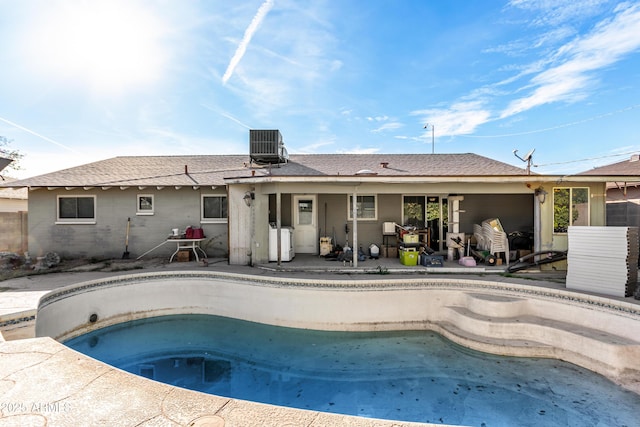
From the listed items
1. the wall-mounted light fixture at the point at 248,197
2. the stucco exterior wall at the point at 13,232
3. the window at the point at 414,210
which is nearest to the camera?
the wall-mounted light fixture at the point at 248,197

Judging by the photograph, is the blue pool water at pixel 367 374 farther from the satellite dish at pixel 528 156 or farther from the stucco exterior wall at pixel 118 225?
the satellite dish at pixel 528 156

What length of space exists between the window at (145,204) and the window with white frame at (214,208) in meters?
1.80

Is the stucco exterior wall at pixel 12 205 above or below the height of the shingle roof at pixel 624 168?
below

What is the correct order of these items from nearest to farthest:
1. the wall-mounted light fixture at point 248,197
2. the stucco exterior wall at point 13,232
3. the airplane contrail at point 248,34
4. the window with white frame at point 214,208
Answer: the wall-mounted light fixture at point 248,197
the stucco exterior wall at point 13,232
the window with white frame at point 214,208
the airplane contrail at point 248,34

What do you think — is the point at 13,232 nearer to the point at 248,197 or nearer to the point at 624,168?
the point at 248,197

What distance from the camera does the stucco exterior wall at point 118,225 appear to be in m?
9.59

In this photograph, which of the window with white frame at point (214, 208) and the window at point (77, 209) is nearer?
the window at point (77, 209)

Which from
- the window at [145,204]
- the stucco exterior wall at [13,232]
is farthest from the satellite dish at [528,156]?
the stucco exterior wall at [13,232]

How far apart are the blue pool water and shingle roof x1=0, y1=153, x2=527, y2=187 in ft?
15.7

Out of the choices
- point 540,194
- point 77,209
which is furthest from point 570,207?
point 77,209

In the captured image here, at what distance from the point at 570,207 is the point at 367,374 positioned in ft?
24.4

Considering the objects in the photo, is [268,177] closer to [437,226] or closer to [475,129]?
[437,226]

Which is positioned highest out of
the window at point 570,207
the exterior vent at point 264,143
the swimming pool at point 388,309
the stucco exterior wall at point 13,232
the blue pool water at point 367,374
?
the exterior vent at point 264,143

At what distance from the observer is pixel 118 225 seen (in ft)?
32.0
